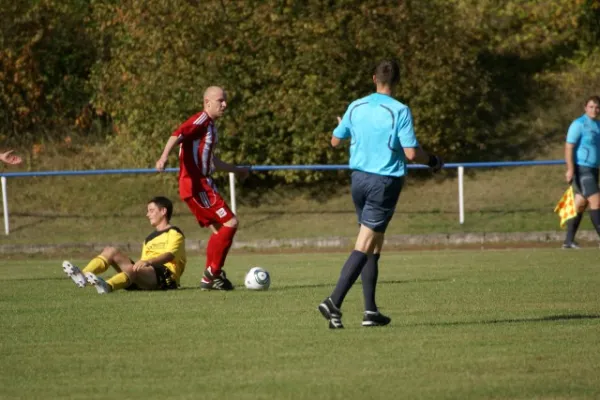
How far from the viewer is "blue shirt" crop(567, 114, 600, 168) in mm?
18219

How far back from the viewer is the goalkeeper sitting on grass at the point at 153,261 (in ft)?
42.7

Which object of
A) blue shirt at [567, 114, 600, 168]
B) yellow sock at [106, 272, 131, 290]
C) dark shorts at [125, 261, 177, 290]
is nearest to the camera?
yellow sock at [106, 272, 131, 290]

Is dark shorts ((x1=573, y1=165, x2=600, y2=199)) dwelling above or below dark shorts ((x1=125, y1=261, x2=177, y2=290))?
above

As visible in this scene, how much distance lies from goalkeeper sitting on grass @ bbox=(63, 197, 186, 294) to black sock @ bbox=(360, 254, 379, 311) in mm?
3914

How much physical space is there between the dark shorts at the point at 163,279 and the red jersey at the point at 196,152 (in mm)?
780

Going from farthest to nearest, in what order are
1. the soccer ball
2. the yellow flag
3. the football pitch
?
the yellow flag → the soccer ball → the football pitch

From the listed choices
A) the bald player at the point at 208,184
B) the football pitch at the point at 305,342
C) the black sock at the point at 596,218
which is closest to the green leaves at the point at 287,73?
the black sock at the point at 596,218

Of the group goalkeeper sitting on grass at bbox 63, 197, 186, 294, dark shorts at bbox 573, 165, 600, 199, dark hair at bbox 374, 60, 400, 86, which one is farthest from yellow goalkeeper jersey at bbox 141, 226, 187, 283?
dark shorts at bbox 573, 165, 600, 199

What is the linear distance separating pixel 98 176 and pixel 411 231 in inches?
313

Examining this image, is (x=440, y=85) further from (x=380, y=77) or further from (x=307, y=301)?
(x=380, y=77)

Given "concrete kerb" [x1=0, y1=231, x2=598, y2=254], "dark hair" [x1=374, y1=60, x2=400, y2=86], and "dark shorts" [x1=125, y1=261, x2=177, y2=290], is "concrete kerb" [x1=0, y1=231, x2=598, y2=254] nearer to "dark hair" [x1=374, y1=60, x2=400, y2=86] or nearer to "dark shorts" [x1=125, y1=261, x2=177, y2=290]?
"dark shorts" [x1=125, y1=261, x2=177, y2=290]

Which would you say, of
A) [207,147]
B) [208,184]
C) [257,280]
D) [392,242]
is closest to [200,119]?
[207,147]

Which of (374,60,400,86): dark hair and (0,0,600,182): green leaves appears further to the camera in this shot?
(0,0,600,182): green leaves

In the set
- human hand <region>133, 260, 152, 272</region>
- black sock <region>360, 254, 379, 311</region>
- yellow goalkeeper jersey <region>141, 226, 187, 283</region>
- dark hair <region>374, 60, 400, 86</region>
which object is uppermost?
dark hair <region>374, 60, 400, 86</region>
